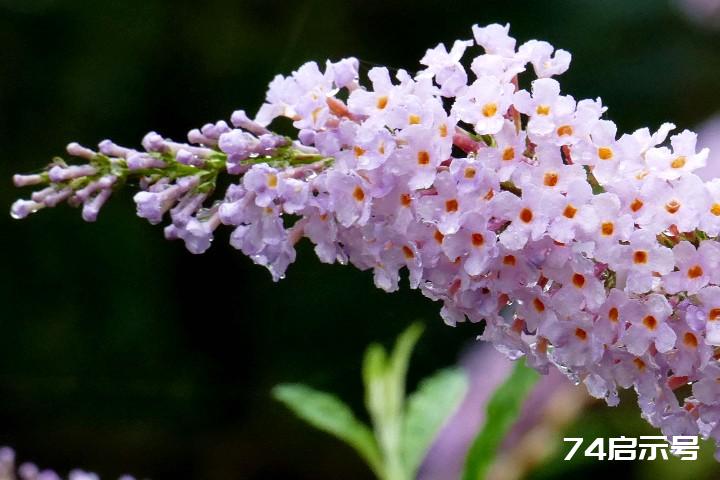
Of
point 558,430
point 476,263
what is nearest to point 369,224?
point 476,263

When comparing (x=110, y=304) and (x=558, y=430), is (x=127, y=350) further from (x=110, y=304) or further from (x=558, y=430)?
(x=558, y=430)

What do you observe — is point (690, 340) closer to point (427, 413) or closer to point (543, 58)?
point (543, 58)

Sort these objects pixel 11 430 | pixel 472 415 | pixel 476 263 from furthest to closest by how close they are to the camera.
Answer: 1. pixel 11 430
2. pixel 472 415
3. pixel 476 263

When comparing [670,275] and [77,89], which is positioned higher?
[77,89]

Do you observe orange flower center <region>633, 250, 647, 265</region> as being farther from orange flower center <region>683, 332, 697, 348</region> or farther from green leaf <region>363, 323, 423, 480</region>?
green leaf <region>363, 323, 423, 480</region>

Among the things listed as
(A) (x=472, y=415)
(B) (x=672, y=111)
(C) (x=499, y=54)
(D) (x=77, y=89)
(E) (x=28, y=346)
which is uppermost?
(B) (x=672, y=111)

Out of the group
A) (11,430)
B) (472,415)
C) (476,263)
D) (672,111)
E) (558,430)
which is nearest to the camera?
(476,263)

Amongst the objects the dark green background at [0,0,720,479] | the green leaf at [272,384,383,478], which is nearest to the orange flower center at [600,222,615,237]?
the green leaf at [272,384,383,478]

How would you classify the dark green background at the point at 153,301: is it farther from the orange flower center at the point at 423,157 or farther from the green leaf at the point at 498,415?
the orange flower center at the point at 423,157
